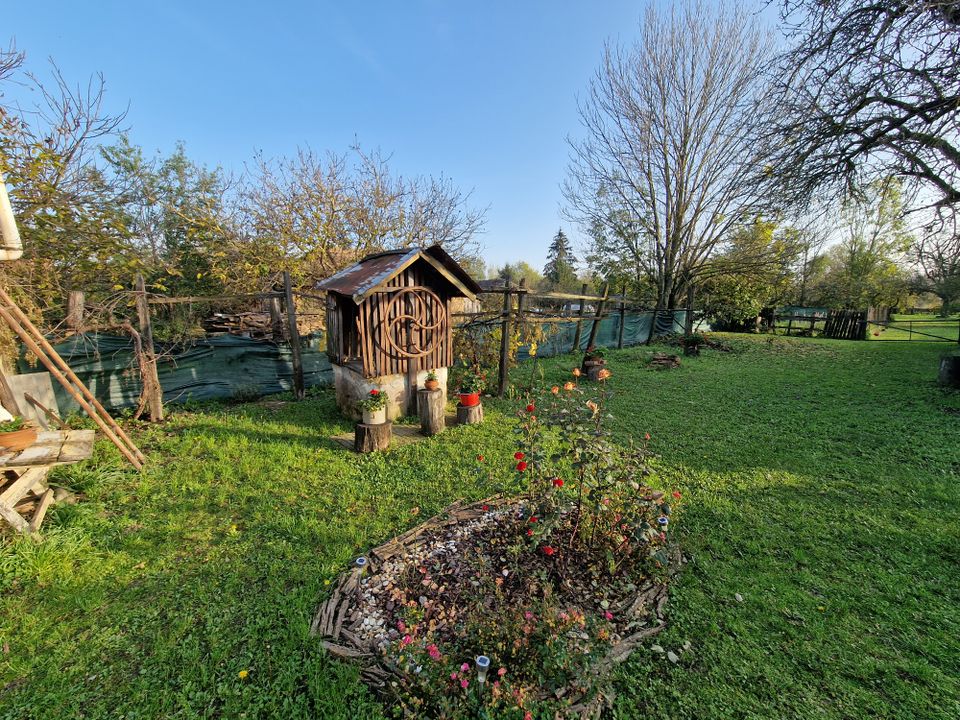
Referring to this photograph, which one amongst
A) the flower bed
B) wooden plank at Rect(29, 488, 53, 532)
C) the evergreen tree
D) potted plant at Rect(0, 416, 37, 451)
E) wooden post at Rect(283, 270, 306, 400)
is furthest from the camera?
the evergreen tree

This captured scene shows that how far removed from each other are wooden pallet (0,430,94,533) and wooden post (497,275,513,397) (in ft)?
19.1

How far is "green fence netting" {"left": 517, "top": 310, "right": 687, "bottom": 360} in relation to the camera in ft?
41.3

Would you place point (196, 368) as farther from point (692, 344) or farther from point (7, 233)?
point (692, 344)

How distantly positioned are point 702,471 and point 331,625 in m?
4.39

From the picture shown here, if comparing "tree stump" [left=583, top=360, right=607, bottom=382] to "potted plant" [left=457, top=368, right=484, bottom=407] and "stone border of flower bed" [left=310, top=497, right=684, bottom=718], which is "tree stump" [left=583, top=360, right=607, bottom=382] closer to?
"potted plant" [left=457, top=368, right=484, bottom=407]

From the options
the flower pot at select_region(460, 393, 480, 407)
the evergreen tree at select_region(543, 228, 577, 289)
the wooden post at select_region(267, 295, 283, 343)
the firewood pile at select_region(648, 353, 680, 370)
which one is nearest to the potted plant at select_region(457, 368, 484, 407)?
the flower pot at select_region(460, 393, 480, 407)

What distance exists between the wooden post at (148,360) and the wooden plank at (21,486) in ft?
7.69

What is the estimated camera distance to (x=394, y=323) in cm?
587

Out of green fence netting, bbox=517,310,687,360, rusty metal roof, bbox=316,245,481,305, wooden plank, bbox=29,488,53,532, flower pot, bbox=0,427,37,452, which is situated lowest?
wooden plank, bbox=29,488,53,532

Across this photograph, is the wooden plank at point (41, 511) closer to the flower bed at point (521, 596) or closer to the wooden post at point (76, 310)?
the wooden post at point (76, 310)

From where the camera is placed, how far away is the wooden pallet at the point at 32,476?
10.0 feet

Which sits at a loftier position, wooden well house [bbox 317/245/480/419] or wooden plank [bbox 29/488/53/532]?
wooden well house [bbox 317/245/480/419]

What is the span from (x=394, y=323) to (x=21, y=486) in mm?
4137

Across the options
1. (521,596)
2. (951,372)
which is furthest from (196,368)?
(951,372)
